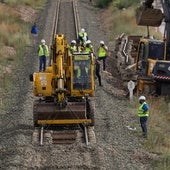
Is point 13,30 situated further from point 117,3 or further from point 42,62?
point 117,3

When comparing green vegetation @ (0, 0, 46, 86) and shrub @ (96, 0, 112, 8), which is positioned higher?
shrub @ (96, 0, 112, 8)

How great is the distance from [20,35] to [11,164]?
69.8 ft

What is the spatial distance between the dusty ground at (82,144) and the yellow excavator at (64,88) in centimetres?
73

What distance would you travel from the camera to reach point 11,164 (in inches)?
622

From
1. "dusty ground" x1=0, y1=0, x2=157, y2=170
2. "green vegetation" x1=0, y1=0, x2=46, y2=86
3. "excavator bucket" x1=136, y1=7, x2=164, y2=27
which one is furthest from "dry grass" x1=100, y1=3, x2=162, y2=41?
"dusty ground" x1=0, y1=0, x2=157, y2=170

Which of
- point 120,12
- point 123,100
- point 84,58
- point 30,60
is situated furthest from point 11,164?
point 120,12

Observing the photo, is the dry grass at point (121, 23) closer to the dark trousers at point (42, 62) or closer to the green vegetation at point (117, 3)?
the green vegetation at point (117, 3)

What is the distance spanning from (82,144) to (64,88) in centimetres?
223

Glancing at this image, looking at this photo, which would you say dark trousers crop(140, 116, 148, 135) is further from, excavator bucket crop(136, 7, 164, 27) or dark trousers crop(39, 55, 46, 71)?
dark trousers crop(39, 55, 46, 71)

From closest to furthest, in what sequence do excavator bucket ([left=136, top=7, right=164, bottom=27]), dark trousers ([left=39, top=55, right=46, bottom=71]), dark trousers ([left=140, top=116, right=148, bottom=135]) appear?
1. dark trousers ([left=140, top=116, right=148, bottom=135])
2. excavator bucket ([left=136, top=7, right=164, bottom=27])
3. dark trousers ([left=39, top=55, right=46, bottom=71])

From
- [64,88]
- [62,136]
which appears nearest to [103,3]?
[64,88]

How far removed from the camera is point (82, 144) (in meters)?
17.5

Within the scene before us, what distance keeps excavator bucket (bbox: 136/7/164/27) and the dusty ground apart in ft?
9.98

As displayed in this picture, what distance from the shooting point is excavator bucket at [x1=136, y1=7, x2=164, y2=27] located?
25.2 meters
